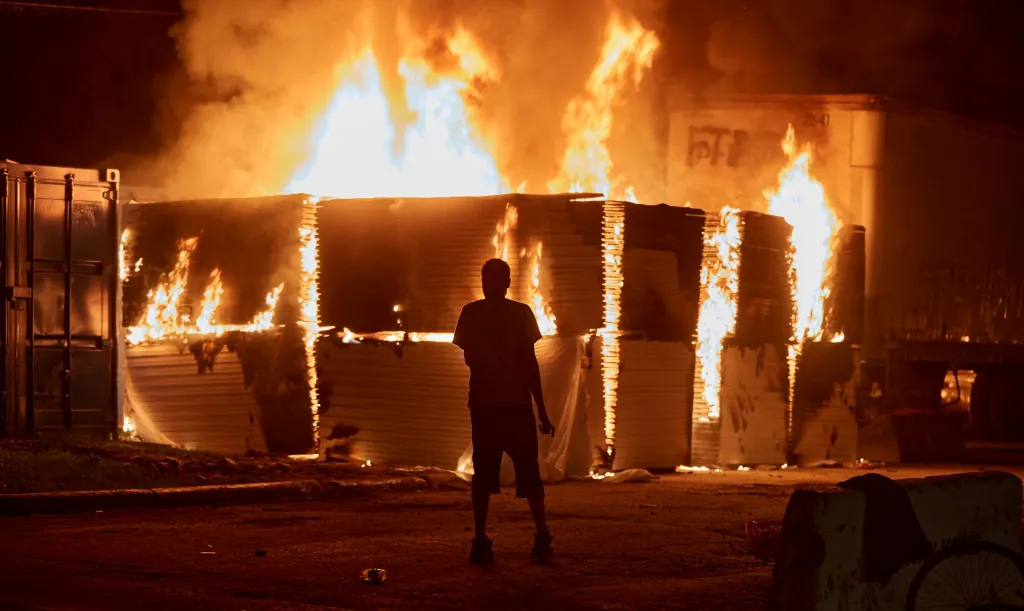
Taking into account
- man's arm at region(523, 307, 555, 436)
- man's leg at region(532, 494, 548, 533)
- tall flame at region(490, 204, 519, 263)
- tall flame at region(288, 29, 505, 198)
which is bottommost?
man's leg at region(532, 494, 548, 533)

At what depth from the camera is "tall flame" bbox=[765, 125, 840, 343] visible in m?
15.7

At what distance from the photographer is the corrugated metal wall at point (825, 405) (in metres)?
15.5

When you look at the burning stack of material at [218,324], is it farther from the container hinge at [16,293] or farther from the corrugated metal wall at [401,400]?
the container hinge at [16,293]

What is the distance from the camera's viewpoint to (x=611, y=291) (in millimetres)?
13383

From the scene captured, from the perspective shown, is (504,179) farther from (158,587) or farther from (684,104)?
(158,587)

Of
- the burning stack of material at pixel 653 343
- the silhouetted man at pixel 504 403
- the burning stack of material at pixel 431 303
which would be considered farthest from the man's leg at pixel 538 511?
the burning stack of material at pixel 653 343

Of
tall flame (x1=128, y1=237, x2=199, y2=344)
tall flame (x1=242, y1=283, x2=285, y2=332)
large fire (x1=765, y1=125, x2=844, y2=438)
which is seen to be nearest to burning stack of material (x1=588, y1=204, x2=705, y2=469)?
large fire (x1=765, y1=125, x2=844, y2=438)

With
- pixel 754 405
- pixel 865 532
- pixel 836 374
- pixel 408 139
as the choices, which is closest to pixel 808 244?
pixel 836 374

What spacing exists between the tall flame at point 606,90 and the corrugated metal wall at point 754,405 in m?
2.80

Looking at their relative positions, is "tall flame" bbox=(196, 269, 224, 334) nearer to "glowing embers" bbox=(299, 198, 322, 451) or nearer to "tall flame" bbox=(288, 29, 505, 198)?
"glowing embers" bbox=(299, 198, 322, 451)

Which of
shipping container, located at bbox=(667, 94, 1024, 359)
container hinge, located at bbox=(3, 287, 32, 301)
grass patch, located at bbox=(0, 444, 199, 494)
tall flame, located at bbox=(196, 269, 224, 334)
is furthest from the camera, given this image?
shipping container, located at bbox=(667, 94, 1024, 359)

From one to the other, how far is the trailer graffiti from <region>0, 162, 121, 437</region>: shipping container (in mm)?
8730

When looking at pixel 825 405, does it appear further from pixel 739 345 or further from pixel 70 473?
pixel 70 473

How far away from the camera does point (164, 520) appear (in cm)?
958
